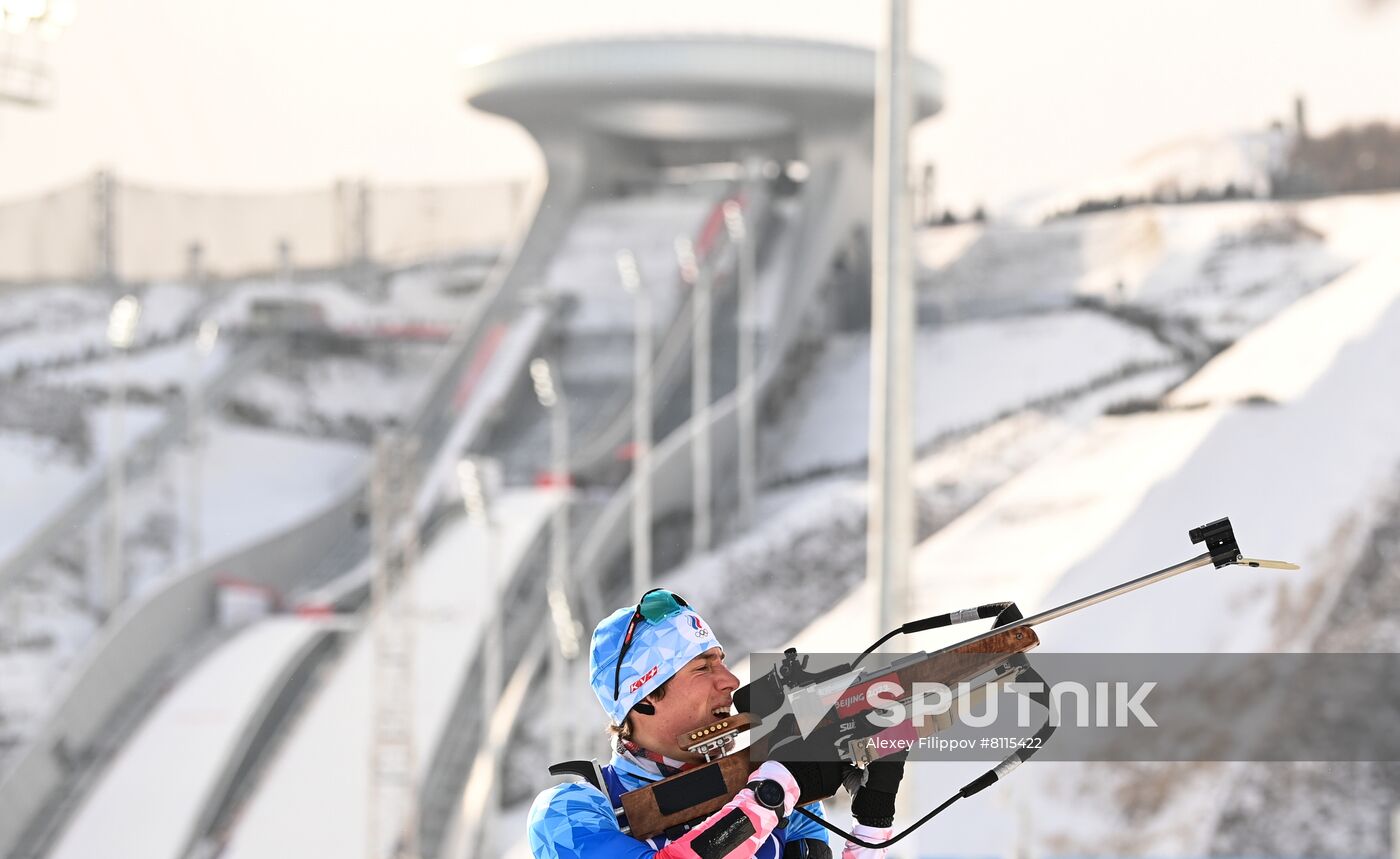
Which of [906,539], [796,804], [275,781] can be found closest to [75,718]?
[275,781]

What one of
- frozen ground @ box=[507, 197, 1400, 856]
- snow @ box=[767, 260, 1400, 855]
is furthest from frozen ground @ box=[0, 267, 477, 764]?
snow @ box=[767, 260, 1400, 855]

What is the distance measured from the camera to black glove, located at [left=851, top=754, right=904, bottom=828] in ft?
9.49

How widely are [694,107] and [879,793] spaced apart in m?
47.5

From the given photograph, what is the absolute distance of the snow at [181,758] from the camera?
24.9 metres

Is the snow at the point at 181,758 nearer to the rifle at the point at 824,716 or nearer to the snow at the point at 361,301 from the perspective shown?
the snow at the point at 361,301

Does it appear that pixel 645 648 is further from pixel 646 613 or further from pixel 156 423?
pixel 156 423

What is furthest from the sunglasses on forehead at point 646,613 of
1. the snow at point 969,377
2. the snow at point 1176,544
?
the snow at point 969,377

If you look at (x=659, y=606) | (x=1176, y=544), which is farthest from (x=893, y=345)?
(x=1176, y=544)

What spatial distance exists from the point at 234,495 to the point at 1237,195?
2491 centimetres

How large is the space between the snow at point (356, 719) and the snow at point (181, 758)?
0.87m

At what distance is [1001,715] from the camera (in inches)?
117

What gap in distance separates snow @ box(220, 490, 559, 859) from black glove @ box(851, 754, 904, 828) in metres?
21.5

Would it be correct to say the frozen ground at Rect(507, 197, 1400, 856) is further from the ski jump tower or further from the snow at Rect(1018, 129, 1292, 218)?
the ski jump tower

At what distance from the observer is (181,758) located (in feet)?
86.8
